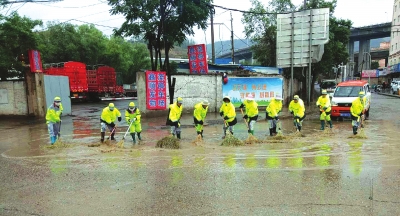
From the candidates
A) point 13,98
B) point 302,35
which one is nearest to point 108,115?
point 13,98

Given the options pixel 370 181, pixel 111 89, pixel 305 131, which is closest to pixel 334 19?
pixel 305 131

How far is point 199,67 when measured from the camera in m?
19.4

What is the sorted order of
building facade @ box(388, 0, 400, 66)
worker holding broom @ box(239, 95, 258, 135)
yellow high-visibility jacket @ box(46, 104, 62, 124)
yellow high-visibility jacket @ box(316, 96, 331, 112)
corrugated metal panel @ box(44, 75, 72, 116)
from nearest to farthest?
1. yellow high-visibility jacket @ box(46, 104, 62, 124)
2. worker holding broom @ box(239, 95, 258, 135)
3. yellow high-visibility jacket @ box(316, 96, 331, 112)
4. corrugated metal panel @ box(44, 75, 72, 116)
5. building facade @ box(388, 0, 400, 66)

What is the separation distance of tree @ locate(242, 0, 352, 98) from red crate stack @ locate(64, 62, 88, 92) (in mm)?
15018

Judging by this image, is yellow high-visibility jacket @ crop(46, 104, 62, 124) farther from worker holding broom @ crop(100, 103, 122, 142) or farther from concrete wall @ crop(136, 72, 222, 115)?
concrete wall @ crop(136, 72, 222, 115)

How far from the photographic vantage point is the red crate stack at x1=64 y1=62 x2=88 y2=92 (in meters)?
27.2

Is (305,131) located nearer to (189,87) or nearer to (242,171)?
(242,171)

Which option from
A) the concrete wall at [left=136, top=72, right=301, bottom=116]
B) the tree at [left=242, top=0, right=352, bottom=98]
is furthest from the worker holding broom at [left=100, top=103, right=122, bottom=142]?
the tree at [left=242, top=0, right=352, bottom=98]

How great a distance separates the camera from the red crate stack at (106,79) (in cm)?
3055

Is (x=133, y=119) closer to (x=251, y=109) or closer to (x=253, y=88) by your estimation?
(x=251, y=109)

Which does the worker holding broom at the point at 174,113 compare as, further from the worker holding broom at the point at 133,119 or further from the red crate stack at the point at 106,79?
the red crate stack at the point at 106,79

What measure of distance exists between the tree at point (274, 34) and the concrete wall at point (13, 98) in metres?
18.3

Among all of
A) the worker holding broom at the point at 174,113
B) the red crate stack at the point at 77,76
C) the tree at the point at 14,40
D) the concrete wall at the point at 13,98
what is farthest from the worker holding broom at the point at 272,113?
the red crate stack at the point at 77,76

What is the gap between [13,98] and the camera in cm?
1705
